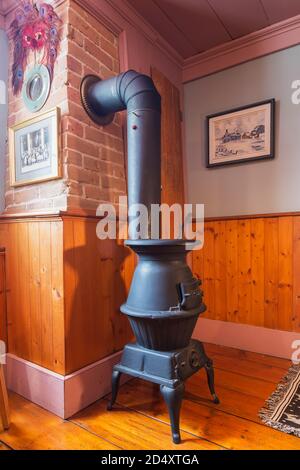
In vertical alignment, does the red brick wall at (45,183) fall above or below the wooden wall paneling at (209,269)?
above

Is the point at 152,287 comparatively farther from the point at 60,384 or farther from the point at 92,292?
the point at 60,384

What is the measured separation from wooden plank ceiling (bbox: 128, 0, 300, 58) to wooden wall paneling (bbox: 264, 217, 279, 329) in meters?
1.38

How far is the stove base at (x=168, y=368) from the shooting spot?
1.25 metres

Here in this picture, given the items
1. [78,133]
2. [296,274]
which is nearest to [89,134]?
[78,133]

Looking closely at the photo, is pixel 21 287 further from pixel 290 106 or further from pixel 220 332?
pixel 290 106

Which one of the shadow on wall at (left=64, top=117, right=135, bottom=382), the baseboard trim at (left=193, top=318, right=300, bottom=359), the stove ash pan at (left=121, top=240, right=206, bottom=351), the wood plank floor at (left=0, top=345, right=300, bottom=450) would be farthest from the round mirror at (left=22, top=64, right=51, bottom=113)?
the baseboard trim at (left=193, top=318, right=300, bottom=359)

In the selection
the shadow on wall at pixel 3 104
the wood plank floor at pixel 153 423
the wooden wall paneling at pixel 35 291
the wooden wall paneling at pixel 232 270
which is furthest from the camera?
the wooden wall paneling at pixel 232 270

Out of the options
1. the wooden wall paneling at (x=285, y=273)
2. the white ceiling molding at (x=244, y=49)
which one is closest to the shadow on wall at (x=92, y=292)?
the wooden wall paneling at (x=285, y=273)

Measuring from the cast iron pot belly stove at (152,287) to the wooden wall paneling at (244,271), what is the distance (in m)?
0.82

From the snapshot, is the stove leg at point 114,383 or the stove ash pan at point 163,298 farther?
the stove leg at point 114,383

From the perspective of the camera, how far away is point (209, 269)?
2.40 m

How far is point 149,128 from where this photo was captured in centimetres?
151

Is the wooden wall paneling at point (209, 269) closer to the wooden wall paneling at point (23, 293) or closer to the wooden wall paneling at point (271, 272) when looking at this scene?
the wooden wall paneling at point (271, 272)

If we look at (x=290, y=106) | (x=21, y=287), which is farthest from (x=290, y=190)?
(x=21, y=287)
